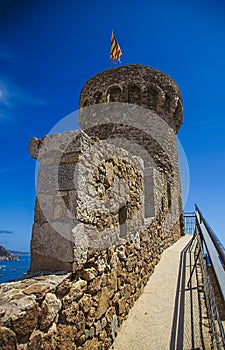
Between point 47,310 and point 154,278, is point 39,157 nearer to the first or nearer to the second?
point 47,310

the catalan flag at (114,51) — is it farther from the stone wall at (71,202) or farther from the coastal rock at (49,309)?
the coastal rock at (49,309)

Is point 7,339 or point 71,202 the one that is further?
point 71,202

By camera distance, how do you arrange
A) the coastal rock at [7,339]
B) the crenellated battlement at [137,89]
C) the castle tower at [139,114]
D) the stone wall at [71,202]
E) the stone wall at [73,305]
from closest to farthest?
the coastal rock at [7,339] < the stone wall at [73,305] < the stone wall at [71,202] < the castle tower at [139,114] < the crenellated battlement at [137,89]

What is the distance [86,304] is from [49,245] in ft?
2.22

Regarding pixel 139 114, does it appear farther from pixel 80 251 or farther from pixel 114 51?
pixel 80 251

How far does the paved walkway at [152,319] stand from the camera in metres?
2.47

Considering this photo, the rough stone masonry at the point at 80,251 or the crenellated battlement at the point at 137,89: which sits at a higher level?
the crenellated battlement at the point at 137,89

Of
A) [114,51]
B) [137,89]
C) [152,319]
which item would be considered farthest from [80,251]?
[114,51]

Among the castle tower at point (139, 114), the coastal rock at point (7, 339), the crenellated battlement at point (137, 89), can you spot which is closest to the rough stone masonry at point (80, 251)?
the coastal rock at point (7, 339)

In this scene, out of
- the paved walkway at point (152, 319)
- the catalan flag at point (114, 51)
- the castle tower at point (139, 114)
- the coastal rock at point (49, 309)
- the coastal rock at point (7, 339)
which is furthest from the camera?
the catalan flag at point (114, 51)

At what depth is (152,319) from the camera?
292 centimetres

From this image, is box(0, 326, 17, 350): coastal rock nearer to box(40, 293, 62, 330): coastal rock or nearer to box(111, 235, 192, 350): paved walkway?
box(40, 293, 62, 330): coastal rock

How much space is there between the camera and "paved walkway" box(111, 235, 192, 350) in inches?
97.3

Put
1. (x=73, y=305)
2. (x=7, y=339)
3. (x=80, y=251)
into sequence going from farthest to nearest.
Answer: (x=80, y=251) → (x=73, y=305) → (x=7, y=339)
